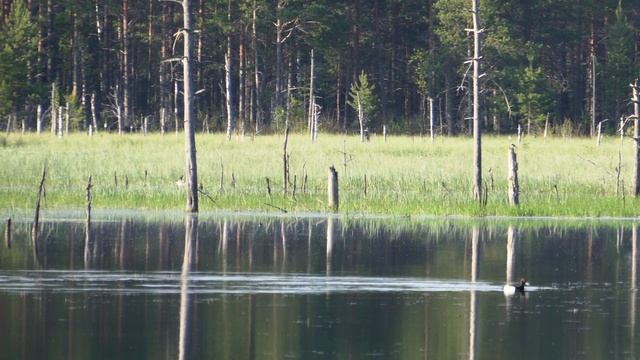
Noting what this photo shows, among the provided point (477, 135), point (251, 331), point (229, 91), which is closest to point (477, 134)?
point (477, 135)

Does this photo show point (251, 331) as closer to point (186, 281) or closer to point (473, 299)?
point (473, 299)

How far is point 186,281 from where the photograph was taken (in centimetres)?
2203

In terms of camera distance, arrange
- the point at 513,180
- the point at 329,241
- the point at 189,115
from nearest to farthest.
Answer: the point at 329,241
the point at 513,180
the point at 189,115

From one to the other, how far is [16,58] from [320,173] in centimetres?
2436

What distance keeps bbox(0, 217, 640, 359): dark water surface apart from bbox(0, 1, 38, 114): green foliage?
33.1 meters

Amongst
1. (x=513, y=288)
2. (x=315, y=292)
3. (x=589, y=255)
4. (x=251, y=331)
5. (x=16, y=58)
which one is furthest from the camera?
(x=16, y=58)

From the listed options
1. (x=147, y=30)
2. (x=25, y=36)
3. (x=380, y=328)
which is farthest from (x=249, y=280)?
(x=147, y=30)

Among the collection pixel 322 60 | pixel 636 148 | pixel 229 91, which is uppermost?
pixel 322 60

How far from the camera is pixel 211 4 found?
78.8 metres

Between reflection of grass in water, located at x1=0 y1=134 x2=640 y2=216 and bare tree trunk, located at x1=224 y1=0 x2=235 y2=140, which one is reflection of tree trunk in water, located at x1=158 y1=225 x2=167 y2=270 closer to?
reflection of grass in water, located at x1=0 y1=134 x2=640 y2=216

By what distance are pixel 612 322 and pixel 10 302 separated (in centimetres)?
723

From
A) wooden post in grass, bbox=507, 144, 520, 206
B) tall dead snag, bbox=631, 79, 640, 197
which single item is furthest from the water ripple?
tall dead snag, bbox=631, 79, 640, 197

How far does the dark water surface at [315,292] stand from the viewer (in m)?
16.1

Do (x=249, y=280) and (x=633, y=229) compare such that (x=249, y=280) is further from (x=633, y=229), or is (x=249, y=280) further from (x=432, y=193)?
(x=432, y=193)
